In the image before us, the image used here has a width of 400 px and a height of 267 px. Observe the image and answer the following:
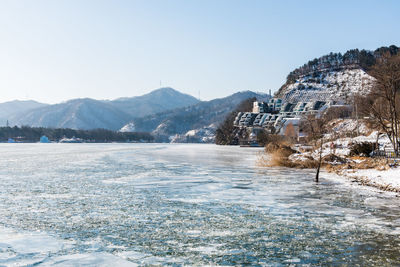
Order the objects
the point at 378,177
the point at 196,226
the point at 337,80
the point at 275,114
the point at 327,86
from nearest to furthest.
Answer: the point at 196,226, the point at 378,177, the point at 275,114, the point at 327,86, the point at 337,80

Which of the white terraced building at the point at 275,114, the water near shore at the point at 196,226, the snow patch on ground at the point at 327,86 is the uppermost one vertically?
the snow patch on ground at the point at 327,86

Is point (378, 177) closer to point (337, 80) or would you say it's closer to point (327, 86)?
point (327, 86)

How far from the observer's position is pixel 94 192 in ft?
59.0

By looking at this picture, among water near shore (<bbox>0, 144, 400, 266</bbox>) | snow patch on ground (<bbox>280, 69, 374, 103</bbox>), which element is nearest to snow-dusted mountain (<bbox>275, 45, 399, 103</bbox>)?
snow patch on ground (<bbox>280, 69, 374, 103</bbox>)

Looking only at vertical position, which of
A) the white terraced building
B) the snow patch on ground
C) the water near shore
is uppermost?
the snow patch on ground

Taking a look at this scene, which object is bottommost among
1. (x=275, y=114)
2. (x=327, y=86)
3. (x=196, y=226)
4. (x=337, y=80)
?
(x=196, y=226)

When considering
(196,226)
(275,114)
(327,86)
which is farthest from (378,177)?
(327,86)

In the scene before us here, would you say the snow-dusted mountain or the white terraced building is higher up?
the snow-dusted mountain

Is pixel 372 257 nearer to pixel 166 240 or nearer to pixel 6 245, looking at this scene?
pixel 166 240

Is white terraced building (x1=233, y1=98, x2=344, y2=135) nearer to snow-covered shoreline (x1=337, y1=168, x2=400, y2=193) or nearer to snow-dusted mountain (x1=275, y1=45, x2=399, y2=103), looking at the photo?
snow-dusted mountain (x1=275, y1=45, x2=399, y2=103)

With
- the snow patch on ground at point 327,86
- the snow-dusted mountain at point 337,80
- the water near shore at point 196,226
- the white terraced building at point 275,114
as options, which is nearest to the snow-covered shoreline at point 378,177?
the water near shore at point 196,226

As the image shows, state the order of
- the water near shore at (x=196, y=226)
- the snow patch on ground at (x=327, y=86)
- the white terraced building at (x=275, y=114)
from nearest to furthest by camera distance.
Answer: the water near shore at (x=196, y=226) → the white terraced building at (x=275, y=114) → the snow patch on ground at (x=327, y=86)

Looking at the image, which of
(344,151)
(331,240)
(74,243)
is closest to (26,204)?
(74,243)

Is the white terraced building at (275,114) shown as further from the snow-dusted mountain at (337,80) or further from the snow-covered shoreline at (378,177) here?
the snow-covered shoreline at (378,177)
